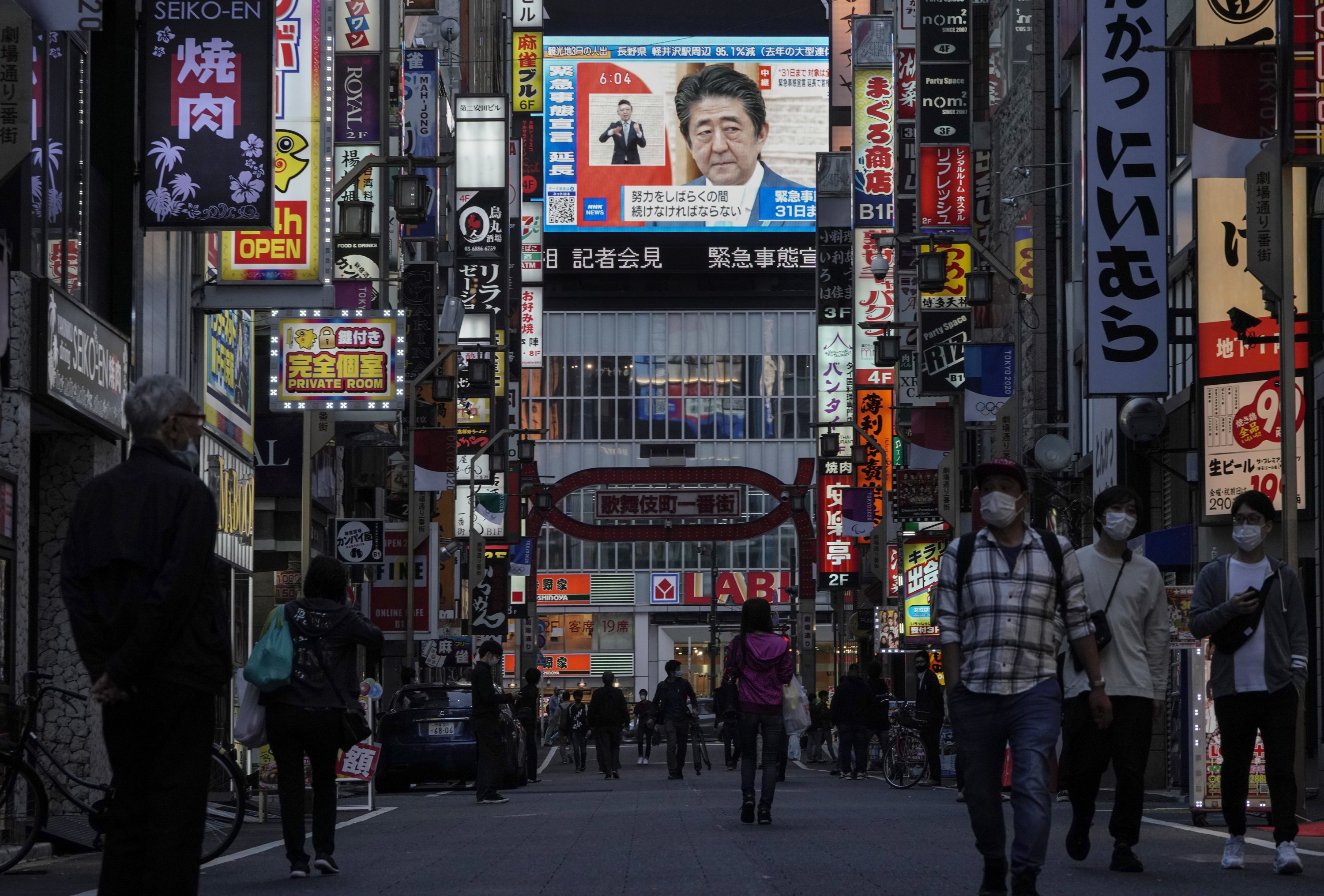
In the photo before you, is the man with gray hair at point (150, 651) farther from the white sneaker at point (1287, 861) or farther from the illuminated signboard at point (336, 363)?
the illuminated signboard at point (336, 363)

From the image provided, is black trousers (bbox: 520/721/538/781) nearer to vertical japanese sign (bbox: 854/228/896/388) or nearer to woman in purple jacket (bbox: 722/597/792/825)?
woman in purple jacket (bbox: 722/597/792/825)

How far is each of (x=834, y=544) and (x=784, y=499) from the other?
13.7 ft

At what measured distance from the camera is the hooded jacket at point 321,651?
1138cm

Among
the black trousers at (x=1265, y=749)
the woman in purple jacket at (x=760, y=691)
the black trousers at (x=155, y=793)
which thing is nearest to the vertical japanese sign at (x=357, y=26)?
the woman in purple jacket at (x=760, y=691)

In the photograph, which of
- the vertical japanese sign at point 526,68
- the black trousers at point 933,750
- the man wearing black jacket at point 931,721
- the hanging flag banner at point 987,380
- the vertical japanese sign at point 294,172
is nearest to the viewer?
the vertical japanese sign at point 294,172

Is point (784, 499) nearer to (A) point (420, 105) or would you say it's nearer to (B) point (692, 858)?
(A) point (420, 105)

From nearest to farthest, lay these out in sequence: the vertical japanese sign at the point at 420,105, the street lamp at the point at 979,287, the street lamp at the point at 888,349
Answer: the street lamp at the point at 979,287 → the street lamp at the point at 888,349 → the vertical japanese sign at the point at 420,105

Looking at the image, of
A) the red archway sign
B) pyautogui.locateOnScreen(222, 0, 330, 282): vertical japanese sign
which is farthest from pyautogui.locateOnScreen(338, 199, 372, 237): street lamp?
the red archway sign

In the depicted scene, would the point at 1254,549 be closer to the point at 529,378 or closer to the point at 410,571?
the point at 410,571

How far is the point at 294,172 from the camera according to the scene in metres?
23.9

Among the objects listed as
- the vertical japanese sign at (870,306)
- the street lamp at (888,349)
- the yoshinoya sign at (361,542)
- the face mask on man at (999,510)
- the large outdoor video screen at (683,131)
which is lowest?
the yoshinoya sign at (361,542)

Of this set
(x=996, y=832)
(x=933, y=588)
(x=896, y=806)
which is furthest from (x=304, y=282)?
(x=933, y=588)

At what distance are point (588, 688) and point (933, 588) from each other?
5825 centimetres

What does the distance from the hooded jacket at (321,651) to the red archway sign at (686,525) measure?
53.1 metres
